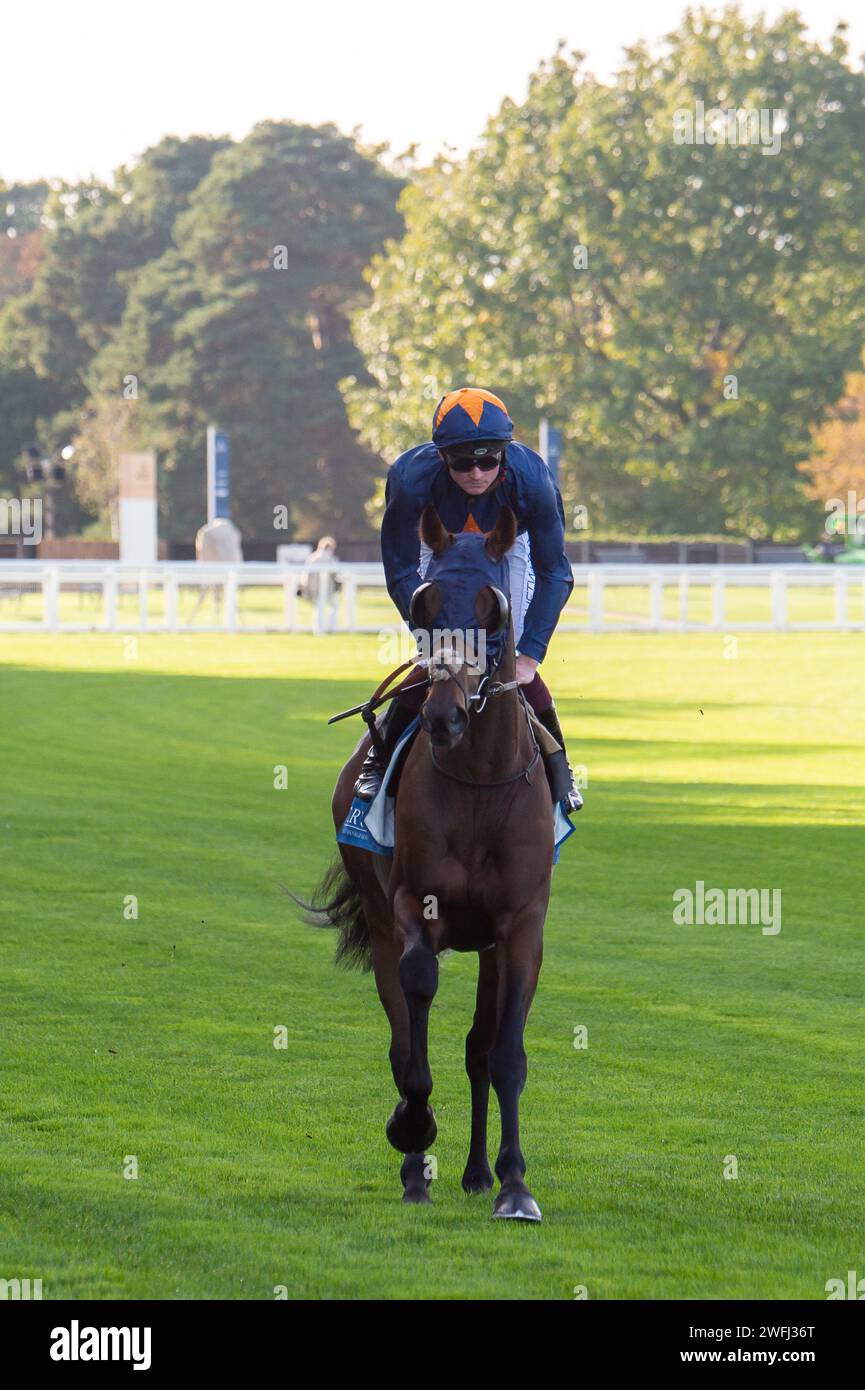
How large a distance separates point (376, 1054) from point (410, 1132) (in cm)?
197

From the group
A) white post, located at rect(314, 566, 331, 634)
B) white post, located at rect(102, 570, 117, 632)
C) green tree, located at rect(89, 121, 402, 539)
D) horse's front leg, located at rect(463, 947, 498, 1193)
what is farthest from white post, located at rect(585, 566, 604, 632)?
green tree, located at rect(89, 121, 402, 539)

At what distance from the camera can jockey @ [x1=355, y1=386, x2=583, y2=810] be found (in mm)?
6535

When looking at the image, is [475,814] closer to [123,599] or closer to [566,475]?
[123,599]

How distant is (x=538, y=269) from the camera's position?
65562 mm

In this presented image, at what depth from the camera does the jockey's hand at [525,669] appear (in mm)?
6500

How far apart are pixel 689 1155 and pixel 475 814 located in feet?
4.49

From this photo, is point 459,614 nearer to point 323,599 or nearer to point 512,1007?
point 512,1007

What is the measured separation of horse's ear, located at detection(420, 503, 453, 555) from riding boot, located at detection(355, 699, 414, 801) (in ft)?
2.79

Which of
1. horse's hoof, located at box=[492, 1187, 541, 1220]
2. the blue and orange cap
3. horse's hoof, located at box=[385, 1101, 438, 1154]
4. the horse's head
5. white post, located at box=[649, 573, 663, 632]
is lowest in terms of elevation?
horse's hoof, located at box=[492, 1187, 541, 1220]

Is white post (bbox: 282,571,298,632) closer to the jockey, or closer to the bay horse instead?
the jockey

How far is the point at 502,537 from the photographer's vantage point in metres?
6.26

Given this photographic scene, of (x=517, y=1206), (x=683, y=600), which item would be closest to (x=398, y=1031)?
(x=517, y=1206)

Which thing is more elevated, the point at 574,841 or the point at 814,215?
the point at 814,215

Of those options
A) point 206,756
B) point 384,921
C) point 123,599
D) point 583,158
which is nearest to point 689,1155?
point 384,921
